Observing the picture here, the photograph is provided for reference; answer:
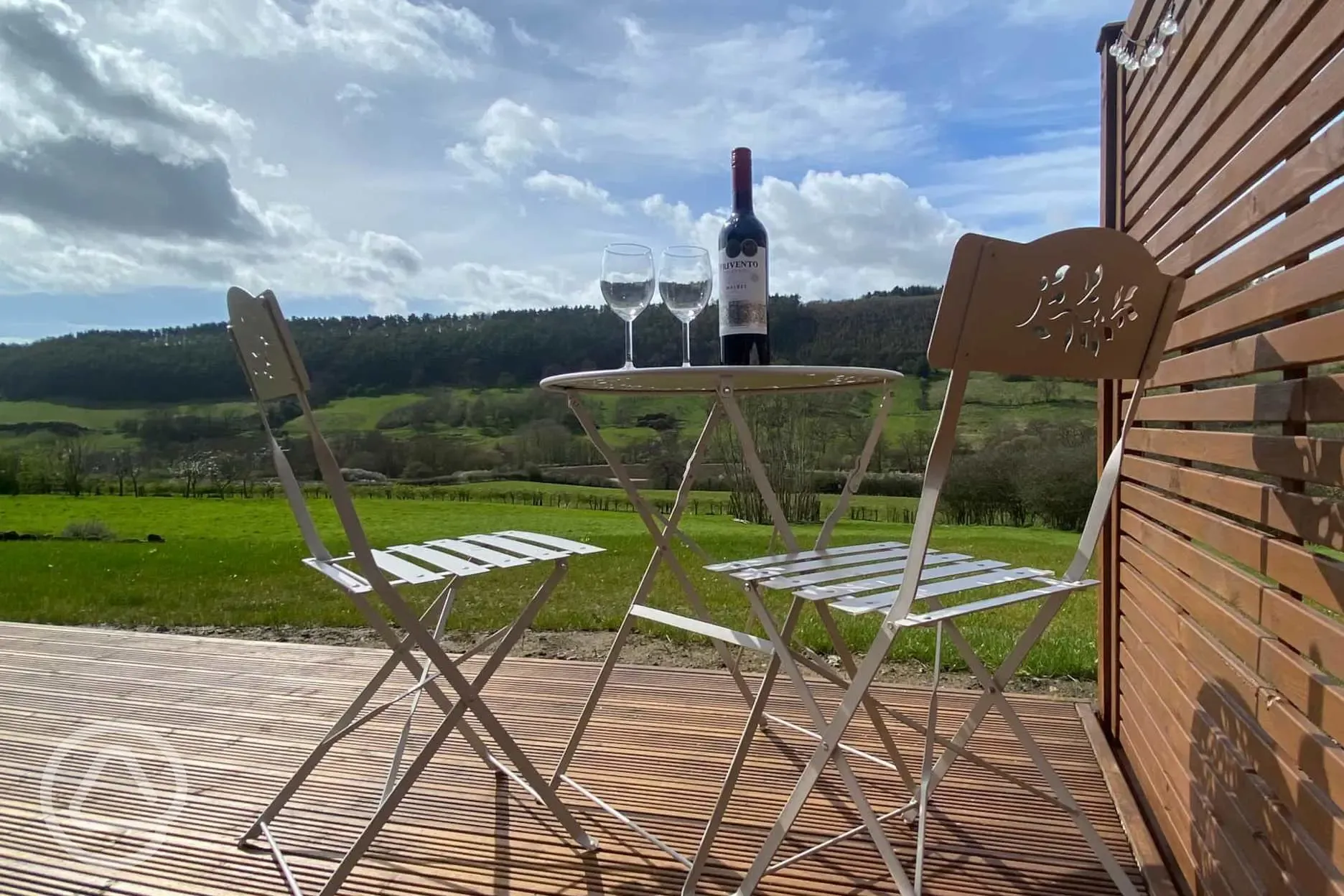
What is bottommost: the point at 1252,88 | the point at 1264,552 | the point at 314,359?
the point at 1264,552

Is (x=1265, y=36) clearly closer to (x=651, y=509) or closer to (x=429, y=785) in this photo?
(x=651, y=509)

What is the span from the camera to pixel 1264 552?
3.80 ft

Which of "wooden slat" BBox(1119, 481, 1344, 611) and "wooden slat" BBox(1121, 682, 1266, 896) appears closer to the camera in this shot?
"wooden slat" BBox(1119, 481, 1344, 611)

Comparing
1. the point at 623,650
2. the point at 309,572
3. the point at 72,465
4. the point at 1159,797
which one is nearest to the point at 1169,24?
the point at 1159,797

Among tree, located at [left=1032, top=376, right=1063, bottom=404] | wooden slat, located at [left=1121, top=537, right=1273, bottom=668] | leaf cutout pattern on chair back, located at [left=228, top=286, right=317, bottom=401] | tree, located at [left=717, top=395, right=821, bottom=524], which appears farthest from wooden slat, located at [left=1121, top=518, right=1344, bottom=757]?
tree, located at [left=717, top=395, right=821, bottom=524]

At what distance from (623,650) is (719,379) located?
6.32ft

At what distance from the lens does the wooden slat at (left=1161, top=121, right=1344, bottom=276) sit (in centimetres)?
93

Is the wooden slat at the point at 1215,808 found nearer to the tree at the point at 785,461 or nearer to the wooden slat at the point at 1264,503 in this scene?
the wooden slat at the point at 1264,503

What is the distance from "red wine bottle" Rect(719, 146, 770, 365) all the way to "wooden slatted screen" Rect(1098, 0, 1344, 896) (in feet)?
2.68

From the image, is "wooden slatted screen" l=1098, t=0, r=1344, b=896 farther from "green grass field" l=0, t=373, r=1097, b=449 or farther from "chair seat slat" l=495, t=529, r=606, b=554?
"green grass field" l=0, t=373, r=1097, b=449

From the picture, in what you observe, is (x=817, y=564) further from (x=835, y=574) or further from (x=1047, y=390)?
(x=1047, y=390)

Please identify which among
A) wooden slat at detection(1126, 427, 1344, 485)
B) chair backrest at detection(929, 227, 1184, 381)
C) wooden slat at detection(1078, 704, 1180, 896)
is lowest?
wooden slat at detection(1078, 704, 1180, 896)

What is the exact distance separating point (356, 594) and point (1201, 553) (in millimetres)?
1522

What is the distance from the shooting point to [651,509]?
1.96 metres
